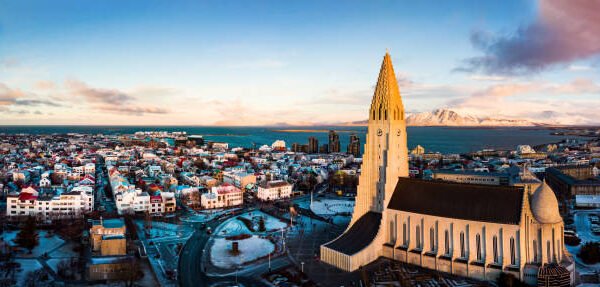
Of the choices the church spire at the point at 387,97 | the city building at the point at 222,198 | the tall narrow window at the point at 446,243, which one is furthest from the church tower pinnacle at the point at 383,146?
the city building at the point at 222,198

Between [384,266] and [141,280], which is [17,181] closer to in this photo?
[141,280]

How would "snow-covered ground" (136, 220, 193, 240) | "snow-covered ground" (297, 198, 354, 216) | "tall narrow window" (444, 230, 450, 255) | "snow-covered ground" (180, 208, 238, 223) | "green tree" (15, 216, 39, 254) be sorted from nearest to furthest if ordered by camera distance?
"tall narrow window" (444, 230, 450, 255), "green tree" (15, 216, 39, 254), "snow-covered ground" (136, 220, 193, 240), "snow-covered ground" (180, 208, 238, 223), "snow-covered ground" (297, 198, 354, 216)

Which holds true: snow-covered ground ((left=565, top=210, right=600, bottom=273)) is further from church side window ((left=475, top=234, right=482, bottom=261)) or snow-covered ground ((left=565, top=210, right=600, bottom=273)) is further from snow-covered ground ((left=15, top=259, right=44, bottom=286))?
snow-covered ground ((left=15, top=259, right=44, bottom=286))

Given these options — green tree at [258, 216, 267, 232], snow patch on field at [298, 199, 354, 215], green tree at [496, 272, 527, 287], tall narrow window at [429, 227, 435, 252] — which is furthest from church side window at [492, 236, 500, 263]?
snow patch on field at [298, 199, 354, 215]

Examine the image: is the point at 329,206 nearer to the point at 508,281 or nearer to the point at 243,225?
the point at 243,225

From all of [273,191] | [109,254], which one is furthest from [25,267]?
[273,191]

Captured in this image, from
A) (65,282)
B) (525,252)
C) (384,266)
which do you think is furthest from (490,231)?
(65,282)
